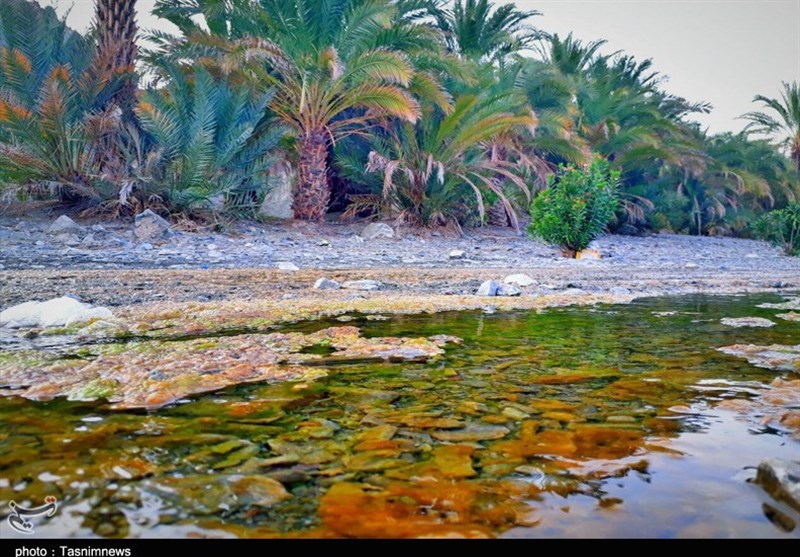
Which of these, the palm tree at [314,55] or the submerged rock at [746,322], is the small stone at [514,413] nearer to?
the submerged rock at [746,322]

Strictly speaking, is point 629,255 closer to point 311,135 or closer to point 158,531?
point 311,135

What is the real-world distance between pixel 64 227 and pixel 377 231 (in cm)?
478

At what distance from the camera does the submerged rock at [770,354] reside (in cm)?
200

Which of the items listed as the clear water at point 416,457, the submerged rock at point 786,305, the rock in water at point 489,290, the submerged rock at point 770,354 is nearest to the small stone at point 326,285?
the rock in water at point 489,290

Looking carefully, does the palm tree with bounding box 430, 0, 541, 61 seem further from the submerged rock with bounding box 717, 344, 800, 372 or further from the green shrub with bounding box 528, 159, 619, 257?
the submerged rock with bounding box 717, 344, 800, 372

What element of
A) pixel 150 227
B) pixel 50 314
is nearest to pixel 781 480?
pixel 50 314

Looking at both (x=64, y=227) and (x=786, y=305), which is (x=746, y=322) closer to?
(x=786, y=305)

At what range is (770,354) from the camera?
218cm

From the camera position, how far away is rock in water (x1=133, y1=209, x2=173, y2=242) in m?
7.81

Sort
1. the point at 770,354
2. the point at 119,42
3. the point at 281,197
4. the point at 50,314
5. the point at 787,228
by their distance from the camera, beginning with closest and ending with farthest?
the point at 770,354
the point at 50,314
the point at 119,42
the point at 281,197
the point at 787,228

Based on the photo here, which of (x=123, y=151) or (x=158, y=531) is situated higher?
(x=123, y=151)

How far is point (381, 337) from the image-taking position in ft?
7.91
